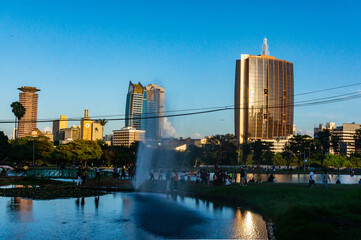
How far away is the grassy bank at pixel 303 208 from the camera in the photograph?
1755 centimetres

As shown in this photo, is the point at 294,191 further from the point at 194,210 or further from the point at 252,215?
the point at 194,210

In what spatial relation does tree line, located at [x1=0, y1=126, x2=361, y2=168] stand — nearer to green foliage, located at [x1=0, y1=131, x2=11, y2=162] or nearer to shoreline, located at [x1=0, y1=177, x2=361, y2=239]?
green foliage, located at [x1=0, y1=131, x2=11, y2=162]

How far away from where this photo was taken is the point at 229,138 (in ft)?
526

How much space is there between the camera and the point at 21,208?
2836 cm

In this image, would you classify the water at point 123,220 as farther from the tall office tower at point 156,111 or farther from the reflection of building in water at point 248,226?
the tall office tower at point 156,111

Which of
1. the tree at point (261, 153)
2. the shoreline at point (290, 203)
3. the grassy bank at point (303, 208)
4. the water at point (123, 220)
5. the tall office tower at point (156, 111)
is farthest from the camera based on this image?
the tree at point (261, 153)

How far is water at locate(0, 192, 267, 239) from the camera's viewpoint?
2007cm

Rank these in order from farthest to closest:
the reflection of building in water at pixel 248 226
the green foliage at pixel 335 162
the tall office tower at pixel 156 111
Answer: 1. the green foliage at pixel 335 162
2. the tall office tower at pixel 156 111
3. the reflection of building in water at pixel 248 226

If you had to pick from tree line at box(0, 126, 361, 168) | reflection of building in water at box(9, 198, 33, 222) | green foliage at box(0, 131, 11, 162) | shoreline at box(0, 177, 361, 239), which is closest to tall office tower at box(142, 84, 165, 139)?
shoreline at box(0, 177, 361, 239)

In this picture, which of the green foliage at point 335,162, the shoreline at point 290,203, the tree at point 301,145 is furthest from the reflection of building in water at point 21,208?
the green foliage at point 335,162

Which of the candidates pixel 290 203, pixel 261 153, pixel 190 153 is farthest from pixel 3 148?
pixel 261 153

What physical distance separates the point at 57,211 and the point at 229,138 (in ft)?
447

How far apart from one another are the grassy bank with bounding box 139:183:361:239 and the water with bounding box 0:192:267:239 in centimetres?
160

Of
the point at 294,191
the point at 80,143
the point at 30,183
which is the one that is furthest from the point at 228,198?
the point at 80,143
